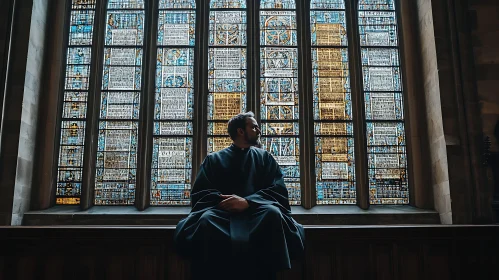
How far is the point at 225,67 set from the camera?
6.62 m

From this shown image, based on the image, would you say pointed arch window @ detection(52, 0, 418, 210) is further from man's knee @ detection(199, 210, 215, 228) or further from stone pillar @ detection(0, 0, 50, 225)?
man's knee @ detection(199, 210, 215, 228)

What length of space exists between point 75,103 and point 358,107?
12.2 feet

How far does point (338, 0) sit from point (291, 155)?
237 cm

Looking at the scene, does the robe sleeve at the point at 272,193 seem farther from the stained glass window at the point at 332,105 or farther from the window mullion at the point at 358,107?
the window mullion at the point at 358,107

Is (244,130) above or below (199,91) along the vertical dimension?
below

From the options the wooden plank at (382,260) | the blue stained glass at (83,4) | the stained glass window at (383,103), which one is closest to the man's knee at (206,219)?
the wooden plank at (382,260)

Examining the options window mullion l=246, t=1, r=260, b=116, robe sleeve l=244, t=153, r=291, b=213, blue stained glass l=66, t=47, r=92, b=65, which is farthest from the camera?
blue stained glass l=66, t=47, r=92, b=65

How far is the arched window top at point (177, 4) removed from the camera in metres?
6.87

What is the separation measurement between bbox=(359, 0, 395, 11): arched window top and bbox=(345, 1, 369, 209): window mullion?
4.8 inches

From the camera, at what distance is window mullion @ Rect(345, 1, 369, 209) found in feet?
20.3

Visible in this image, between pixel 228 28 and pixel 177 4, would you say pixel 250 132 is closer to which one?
pixel 228 28

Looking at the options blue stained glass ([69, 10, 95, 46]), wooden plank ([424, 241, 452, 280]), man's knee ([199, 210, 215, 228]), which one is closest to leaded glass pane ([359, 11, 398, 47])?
wooden plank ([424, 241, 452, 280])

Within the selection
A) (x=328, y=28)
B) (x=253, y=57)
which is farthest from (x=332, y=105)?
(x=253, y=57)

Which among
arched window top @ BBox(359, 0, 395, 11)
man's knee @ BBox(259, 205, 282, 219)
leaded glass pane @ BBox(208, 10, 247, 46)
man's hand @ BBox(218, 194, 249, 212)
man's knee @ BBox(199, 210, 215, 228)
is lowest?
man's knee @ BBox(199, 210, 215, 228)
